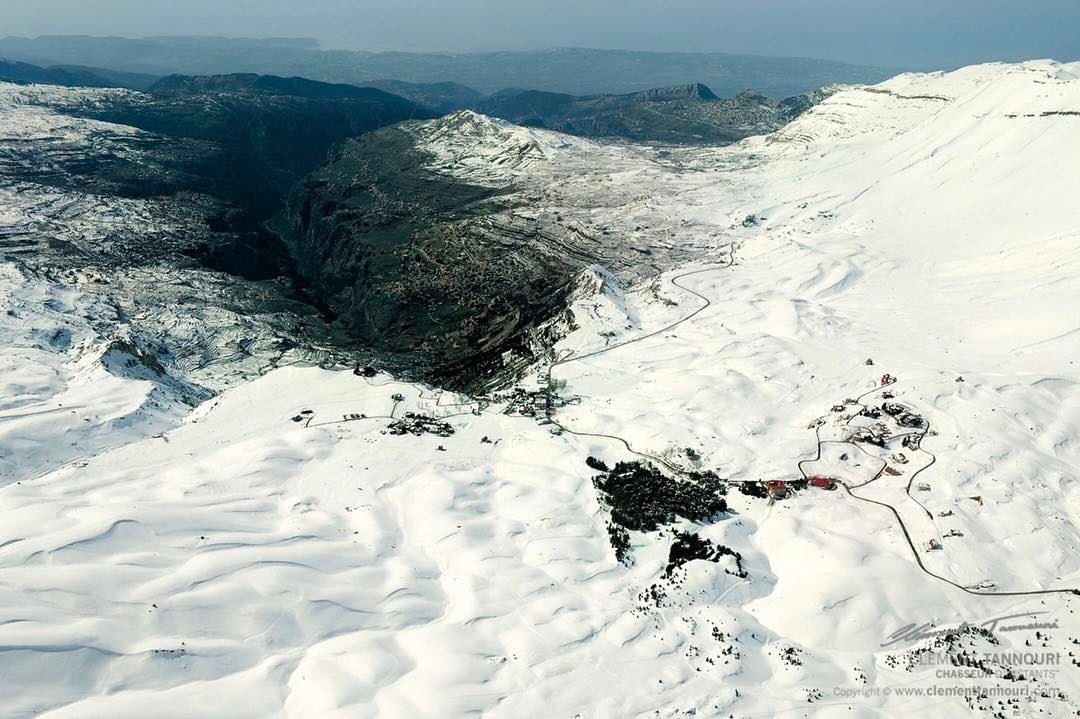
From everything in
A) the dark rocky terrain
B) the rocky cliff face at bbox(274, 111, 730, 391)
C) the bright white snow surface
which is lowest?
the bright white snow surface

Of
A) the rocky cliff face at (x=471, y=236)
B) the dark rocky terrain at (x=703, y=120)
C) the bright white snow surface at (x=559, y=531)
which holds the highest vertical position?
the dark rocky terrain at (x=703, y=120)

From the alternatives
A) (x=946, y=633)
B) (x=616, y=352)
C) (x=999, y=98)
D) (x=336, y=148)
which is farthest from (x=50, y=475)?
(x=336, y=148)

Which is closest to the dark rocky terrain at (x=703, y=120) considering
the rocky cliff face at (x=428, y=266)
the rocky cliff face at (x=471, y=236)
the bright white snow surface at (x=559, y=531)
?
the rocky cliff face at (x=471, y=236)

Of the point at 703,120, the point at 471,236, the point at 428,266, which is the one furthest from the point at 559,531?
the point at 703,120

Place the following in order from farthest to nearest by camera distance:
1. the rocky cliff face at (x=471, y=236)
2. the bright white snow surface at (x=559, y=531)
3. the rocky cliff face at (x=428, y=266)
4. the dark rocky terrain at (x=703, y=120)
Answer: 1. the dark rocky terrain at (x=703, y=120)
2. the rocky cliff face at (x=471, y=236)
3. the rocky cliff face at (x=428, y=266)
4. the bright white snow surface at (x=559, y=531)

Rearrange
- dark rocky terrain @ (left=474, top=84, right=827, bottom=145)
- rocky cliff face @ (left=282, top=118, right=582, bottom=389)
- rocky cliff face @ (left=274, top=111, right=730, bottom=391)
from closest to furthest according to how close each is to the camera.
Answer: rocky cliff face @ (left=282, top=118, right=582, bottom=389) < rocky cliff face @ (left=274, top=111, right=730, bottom=391) < dark rocky terrain @ (left=474, top=84, right=827, bottom=145)

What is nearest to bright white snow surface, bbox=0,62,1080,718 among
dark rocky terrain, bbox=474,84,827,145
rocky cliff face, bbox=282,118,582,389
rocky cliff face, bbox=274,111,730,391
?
rocky cliff face, bbox=282,118,582,389

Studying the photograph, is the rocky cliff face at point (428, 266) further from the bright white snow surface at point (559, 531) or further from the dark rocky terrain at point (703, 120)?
the dark rocky terrain at point (703, 120)

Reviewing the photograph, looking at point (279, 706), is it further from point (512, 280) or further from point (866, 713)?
point (512, 280)

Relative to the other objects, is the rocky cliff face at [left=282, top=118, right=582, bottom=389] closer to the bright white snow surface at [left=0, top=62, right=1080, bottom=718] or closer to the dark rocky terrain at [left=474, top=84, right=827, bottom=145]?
the bright white snow surface at [left=0, top=62, right=1080, bottom=718]
